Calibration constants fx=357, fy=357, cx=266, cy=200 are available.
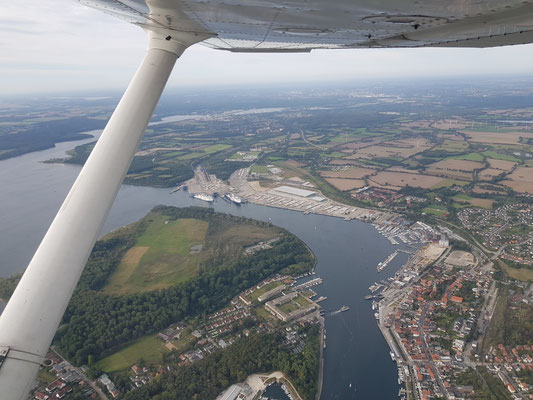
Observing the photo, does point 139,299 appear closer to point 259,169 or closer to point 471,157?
point 259,169

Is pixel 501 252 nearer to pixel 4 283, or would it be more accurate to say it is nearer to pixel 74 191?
pixel 74 191

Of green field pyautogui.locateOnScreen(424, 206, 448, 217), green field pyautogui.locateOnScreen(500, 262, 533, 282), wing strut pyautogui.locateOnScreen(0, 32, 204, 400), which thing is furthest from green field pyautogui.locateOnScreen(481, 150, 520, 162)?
wing strut pyautogui.locateOnScreen(0, 32, 204, 400)

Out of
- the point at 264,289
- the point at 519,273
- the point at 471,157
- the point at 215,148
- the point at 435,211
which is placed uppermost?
the point at 215,148

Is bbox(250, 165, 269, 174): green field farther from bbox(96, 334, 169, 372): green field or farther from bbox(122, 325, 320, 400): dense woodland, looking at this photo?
bbox(122, 325, 320, 400): dense woodland

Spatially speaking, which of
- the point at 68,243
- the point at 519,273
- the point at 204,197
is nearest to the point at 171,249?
the point at 204,197

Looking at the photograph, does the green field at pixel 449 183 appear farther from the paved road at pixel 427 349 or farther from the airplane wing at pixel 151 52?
the airplane wing at pixel 151 52

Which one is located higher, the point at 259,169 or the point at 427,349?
the point at 259,169
